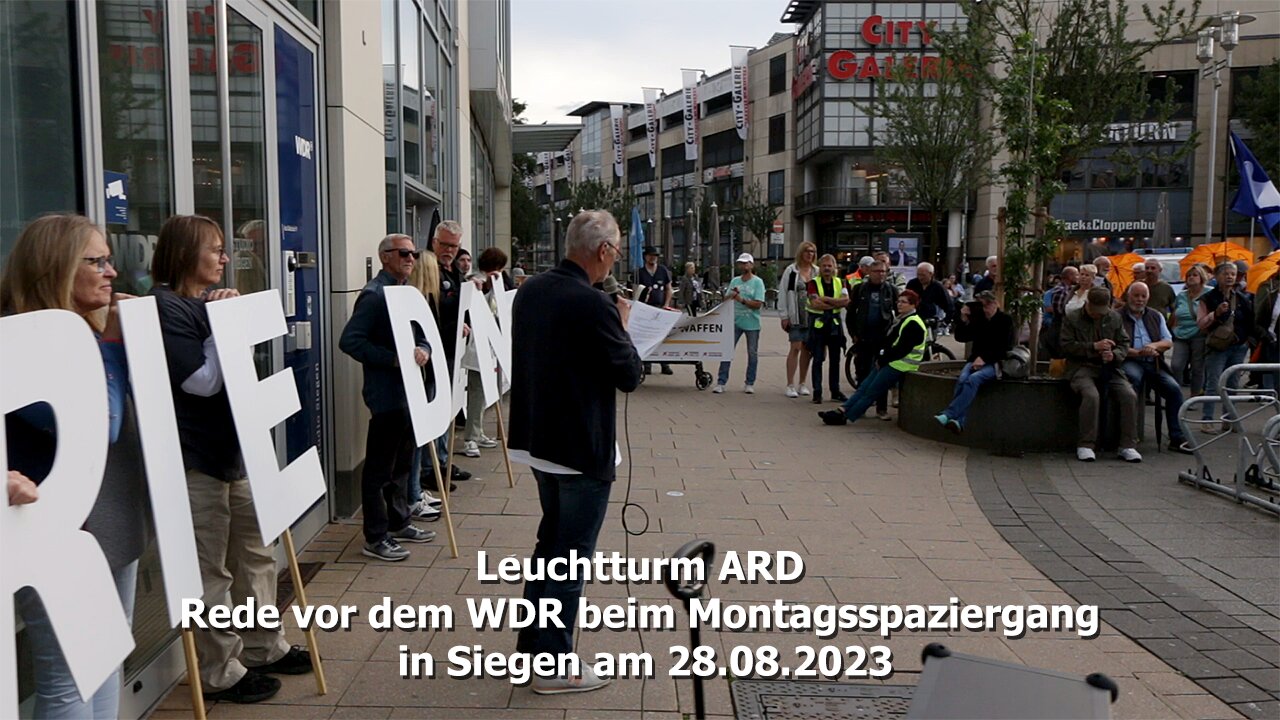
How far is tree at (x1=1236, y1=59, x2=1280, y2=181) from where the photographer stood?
1606 inches

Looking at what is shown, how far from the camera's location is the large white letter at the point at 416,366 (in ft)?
18.3

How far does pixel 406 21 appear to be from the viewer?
9.88 meters

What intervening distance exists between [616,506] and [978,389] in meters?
4.14

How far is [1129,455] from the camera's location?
9.28m

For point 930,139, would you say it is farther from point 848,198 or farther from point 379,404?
point 848,198

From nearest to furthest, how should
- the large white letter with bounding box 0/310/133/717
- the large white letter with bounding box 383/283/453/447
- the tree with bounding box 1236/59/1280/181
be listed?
the large white letter with bounding box 0/310/133/717 < the large white letter with bounding box 383/283/453/447 < the tree with bounding box 1236/59/1280/181

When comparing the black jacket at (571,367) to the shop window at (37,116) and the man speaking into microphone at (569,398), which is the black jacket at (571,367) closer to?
the man speaking into microphone at (569,398)

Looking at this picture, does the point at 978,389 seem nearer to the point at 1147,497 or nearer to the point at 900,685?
the point at 1147,497

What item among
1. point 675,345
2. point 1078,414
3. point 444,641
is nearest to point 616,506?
point 444,641

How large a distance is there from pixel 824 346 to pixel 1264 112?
38.9m

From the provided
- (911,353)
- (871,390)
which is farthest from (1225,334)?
(871,390)

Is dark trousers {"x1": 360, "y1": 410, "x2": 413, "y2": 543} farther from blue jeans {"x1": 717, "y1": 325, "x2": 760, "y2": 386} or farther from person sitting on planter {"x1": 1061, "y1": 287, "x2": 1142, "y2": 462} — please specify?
blue jeans {"x1": 717, "y1": 325, "x2": 760, "y2": 386}

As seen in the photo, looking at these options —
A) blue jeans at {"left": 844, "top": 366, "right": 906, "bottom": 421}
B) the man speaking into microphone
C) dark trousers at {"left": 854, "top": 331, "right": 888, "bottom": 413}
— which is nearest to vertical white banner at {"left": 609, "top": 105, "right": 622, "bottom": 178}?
dark trousers at {"left": 854, "top": 331, "right": 888, "bottom": 413}

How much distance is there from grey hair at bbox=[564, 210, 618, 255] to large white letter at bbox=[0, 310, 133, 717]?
187 centimetres
